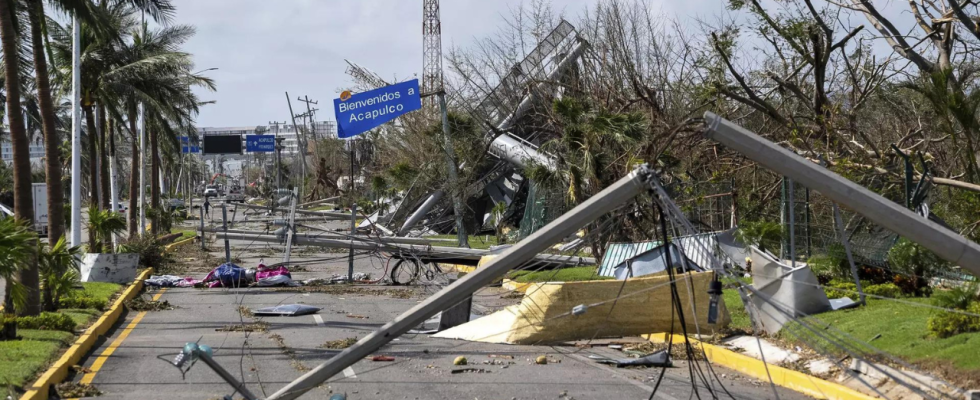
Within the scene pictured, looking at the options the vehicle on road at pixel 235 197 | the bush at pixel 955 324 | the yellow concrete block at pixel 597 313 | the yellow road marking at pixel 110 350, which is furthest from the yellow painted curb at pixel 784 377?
the vehicle on road at pixel 235 197

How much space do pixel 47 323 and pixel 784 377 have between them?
9334mm

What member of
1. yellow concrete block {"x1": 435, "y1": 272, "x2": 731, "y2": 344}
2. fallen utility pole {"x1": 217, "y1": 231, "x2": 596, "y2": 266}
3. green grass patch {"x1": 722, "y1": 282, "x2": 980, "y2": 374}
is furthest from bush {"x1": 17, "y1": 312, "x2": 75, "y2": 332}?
green grass patch {"x1": 722, "y1": 282, "x2": 980, "y2": 374}

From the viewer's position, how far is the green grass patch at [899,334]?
8641 mm

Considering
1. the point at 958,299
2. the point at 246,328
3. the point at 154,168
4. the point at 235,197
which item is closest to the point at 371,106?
the point at 246,328

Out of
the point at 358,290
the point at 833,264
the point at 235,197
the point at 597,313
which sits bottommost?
the point at 235,197

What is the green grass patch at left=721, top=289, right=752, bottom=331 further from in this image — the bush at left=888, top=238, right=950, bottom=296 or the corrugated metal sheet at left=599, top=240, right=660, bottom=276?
the corrugated metal sheet at left=599, top=240, right=660, bottom=276

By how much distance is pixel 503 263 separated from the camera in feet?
18.6

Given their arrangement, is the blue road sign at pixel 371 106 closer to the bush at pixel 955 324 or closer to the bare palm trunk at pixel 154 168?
the bare palm trunk at pixel 154 168

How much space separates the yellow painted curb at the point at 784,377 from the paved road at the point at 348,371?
20cm

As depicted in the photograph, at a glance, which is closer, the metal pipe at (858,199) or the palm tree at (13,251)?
the metal pipe at (858,199)

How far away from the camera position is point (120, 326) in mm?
14398

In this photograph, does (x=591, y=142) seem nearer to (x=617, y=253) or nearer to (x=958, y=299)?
(x=617, y=253)

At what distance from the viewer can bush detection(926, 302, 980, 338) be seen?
9.32 metres

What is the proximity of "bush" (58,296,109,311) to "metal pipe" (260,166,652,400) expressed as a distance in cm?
1037
